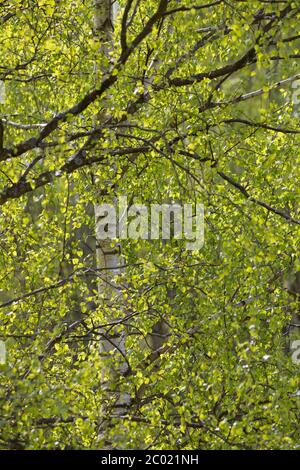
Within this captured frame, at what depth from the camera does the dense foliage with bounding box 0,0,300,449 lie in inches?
247

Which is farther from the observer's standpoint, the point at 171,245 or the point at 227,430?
the point at 171,245

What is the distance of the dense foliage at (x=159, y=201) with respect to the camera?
20.6 feet

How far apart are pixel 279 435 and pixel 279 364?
36.5 inches

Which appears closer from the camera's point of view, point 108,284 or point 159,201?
point 108,284

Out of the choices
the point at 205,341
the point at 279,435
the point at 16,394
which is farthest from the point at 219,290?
the point at 16,394

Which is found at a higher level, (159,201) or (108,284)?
(159,201)

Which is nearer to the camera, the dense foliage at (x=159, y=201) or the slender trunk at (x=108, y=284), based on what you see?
the dense foliage at (x=159, y=201)

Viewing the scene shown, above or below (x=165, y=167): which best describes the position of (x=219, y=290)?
below

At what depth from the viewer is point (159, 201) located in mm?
9477

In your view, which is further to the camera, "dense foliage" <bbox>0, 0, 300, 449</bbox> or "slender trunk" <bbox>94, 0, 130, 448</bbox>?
"slender trunk" <bbox>94, 0, 130, 448</bbox>
